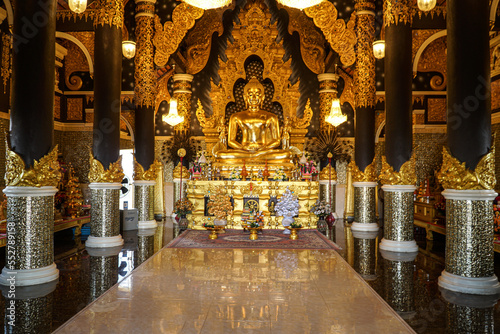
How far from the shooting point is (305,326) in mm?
3594

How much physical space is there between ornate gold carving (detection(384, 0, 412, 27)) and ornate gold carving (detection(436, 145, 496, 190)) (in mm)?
3635

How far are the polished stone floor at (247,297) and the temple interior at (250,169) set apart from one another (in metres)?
0.03

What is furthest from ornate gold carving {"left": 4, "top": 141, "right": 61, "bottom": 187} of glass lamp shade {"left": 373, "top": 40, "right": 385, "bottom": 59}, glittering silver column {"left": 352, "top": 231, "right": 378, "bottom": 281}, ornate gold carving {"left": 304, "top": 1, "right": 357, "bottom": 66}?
ornate gold carving {"left": 304, "top": 1, "right": 357, "bottom": 66}

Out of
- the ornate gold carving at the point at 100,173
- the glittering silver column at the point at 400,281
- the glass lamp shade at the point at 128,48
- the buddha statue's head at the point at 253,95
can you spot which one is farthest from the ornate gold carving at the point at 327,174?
the ornate gold carving at the point at 100,173

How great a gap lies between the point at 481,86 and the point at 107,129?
240 inches

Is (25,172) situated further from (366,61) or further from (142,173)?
(366,61)

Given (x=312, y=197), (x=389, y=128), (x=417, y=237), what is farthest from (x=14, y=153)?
(x=417, y=237)

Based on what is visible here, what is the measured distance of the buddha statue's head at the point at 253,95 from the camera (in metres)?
13.6

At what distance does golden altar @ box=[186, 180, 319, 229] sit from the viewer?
10391 mm

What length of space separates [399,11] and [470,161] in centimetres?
383

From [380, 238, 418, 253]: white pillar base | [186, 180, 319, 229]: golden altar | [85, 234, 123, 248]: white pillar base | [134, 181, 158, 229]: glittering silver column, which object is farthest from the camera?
[134, 181, 158, 229]: glittering silver column

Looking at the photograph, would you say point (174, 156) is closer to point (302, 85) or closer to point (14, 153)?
point (302, 85)

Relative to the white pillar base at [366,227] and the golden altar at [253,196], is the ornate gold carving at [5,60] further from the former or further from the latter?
the white pillar base at [366,227]

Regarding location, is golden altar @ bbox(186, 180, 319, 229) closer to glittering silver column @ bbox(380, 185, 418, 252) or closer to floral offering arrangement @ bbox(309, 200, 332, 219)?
floral offering arrangement @ bbox(309, 200, 332, 219)
